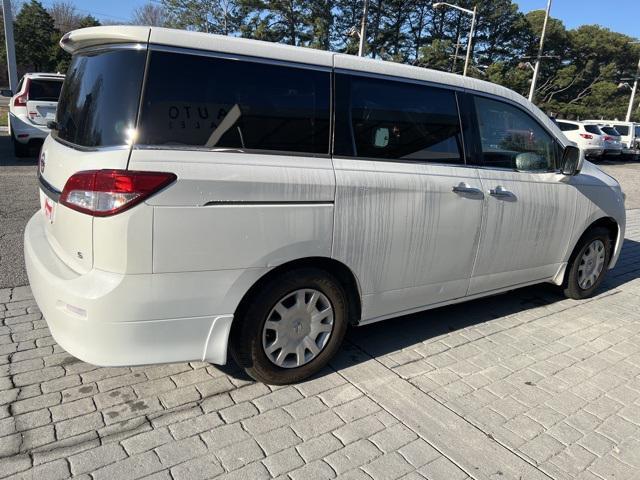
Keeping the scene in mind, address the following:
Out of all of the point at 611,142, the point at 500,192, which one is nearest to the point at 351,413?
the point at 500,192

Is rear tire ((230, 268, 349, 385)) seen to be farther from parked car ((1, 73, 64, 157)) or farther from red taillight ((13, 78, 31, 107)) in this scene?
red taillight ((13, 78, 31, 107))

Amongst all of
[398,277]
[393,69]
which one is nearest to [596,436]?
[398,277]

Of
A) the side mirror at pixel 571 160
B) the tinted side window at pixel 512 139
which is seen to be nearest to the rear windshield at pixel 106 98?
the tinted side window at pixel 512 139

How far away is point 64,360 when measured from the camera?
328 centimetres

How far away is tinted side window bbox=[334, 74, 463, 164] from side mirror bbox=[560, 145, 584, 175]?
1207 millimetres

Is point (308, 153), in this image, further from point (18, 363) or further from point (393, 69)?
point (18, 363)

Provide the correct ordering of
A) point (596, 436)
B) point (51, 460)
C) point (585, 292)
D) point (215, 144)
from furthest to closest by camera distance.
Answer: point (585, 292) < point (596, 436) < point (215, 144) < point (51, 460)

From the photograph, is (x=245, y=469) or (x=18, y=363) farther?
(x=18, y=363)

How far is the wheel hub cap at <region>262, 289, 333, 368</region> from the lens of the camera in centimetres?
297

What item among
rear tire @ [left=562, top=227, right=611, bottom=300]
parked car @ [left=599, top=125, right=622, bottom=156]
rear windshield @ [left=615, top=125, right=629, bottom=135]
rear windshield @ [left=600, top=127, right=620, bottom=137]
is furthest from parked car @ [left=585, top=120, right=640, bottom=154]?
rear tire @ [left=562, top=227, right=611, bottom=300]

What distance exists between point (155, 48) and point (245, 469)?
6.75 feet

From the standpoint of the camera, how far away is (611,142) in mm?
23578

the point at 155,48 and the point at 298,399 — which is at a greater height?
the point at 155,48

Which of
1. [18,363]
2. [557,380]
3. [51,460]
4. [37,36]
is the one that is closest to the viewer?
[51,460]
